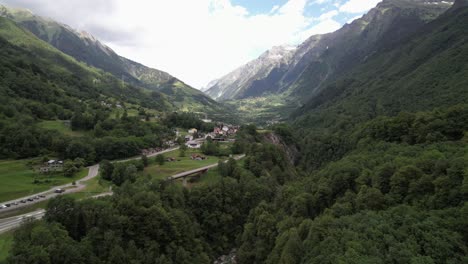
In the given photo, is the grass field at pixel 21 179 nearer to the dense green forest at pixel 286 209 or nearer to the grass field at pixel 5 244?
the dense green forest at pixel 286 209

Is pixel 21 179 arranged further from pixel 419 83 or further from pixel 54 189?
pixel 419 83

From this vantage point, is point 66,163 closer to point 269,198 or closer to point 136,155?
point 136,155

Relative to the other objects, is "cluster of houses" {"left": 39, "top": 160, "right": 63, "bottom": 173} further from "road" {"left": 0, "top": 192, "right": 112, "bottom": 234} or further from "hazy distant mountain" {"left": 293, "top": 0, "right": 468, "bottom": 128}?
"hazy distant mountain" {"left": 293, "top": 0, "right": 468, "bottom": 128}

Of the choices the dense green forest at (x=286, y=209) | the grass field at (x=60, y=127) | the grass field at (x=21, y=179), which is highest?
the grass field at (x=60, y=127)

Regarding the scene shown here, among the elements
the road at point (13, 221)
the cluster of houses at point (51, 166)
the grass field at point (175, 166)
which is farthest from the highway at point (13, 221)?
the grass field at point (175, 166)

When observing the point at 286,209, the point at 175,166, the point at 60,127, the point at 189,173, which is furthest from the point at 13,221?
the point at 60,127

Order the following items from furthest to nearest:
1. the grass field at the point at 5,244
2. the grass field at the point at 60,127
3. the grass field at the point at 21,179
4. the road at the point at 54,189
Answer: the grass field at the point at 60,127
the grass field at the point at 21,179
the road at the point at 54,189
the grass field at the point at 5,244
